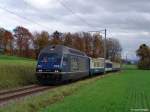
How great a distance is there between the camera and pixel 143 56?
15750cm

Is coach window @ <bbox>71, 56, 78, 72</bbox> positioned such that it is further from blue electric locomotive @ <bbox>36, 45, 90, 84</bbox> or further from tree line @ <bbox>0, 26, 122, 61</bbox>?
tree line @ <bbox>0, 26, 122, 61</bbox>

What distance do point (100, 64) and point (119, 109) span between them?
52.2 metres

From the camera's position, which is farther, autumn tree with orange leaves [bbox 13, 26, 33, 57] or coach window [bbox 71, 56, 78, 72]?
autumn tree with orange leaves [bbox 13, 26, 33, 57]

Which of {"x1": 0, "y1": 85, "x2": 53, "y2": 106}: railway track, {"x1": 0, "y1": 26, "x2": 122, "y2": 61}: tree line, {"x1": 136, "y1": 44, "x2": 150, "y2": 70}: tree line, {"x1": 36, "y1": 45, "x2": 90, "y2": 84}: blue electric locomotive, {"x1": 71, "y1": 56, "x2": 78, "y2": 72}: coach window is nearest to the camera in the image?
{"x1": 0, "y1": 85, "x2": 53, "y2": 106}: railway track

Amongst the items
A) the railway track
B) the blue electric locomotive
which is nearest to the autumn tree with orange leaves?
the blue electric locomotive

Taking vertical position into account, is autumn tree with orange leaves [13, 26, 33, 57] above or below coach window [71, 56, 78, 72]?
above

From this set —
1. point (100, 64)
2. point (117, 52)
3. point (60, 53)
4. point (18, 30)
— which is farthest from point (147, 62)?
point (60, 53)

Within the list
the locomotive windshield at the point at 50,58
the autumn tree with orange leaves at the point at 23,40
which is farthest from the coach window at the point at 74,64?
the autumn tree with orange leaves at the point at 23,40

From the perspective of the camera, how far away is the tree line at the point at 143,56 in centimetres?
15000

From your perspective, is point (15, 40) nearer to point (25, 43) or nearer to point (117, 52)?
point (25, 43)

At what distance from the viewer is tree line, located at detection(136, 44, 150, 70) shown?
150 m

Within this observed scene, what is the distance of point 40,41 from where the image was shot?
105312mm

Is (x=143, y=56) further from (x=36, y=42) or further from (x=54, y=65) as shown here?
(x=54, y=65)

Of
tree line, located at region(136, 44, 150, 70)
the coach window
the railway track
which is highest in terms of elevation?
tree line, located at region(136, 44, 150, 70)
